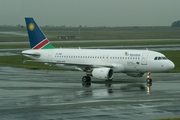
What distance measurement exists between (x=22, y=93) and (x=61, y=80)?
11617 millimetres

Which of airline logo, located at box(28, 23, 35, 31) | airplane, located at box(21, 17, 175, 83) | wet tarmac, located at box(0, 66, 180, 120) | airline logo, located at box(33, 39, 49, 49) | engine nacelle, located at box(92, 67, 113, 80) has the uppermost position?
airline logo, located at box(28, 23, 35, 31)

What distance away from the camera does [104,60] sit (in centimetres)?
4975

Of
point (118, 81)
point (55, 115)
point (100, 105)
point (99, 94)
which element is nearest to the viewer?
point (55, 115)

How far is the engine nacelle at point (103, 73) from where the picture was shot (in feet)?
153

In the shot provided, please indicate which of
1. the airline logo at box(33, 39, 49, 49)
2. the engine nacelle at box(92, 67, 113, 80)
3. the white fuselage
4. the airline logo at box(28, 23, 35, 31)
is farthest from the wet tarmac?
the airline logo at box(28, 23, 35, 31)

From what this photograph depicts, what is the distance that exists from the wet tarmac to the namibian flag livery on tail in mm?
4404

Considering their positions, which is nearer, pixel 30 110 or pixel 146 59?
pixel 30 110

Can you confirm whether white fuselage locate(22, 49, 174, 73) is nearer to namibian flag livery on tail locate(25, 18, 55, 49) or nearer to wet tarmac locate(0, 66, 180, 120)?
namibian flag livery on tail locate(25, 18, 55, 49)

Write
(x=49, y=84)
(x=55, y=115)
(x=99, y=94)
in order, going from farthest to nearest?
(x=49, y=84) → (x=99, y=94) → (x=55, y=115)

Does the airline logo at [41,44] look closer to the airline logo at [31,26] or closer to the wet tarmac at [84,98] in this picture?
the airline logo at [31,26]

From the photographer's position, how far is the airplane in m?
47.3

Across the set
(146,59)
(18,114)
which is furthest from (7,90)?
(146,59)

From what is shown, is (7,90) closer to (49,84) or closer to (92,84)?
(49,84)

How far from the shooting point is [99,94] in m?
37.7
